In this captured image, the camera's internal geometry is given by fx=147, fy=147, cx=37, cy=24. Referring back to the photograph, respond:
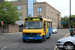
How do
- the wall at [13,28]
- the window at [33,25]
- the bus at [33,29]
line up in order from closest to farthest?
1. the bus at [33,29]
2. the window at [33,25]
3. the wall at [13,28]

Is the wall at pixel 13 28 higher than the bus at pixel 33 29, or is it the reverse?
the bus at pixel 33 29

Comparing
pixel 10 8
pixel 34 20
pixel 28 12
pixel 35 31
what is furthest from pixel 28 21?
pixel 28 12

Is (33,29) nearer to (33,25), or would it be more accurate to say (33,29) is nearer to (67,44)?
(33,25)

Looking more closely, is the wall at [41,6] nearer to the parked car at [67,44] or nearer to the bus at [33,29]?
the bus at [33,29]

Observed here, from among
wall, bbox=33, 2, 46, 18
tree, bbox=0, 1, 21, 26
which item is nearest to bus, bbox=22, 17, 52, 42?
tree, bbox=0, 1, 21, 26

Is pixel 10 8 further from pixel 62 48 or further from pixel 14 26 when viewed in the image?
pixel 62 48

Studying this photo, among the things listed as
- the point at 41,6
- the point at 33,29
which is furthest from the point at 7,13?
the point at 41,6

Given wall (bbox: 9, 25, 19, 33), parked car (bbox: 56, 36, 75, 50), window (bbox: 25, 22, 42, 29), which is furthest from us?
wall (bbox: 9, 25, 19, 33)

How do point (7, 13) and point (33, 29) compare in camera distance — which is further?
point (7, 13)

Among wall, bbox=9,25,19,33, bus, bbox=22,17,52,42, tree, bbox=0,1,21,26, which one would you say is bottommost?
wall, bbox=9,25,19,33

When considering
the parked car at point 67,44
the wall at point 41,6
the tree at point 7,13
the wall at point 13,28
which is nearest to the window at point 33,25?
the parked car at point 67,44

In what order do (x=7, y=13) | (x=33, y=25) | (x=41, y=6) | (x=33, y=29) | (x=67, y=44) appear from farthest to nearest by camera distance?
(x=41, y=6), (x=7, y=13), (x=33, y=25), (x=33, y=29), (x=67, y=44)

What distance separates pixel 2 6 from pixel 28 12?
2455 cm

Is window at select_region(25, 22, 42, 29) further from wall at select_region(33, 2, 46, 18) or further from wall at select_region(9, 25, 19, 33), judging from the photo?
wall at select_region(33, 2, 46, 18)
